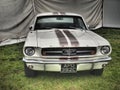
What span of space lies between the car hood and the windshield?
13.2 inches

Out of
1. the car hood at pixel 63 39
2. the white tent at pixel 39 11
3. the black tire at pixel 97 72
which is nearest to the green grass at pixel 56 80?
the black tire at pixel 97 72

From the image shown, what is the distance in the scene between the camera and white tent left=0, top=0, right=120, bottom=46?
9.23 metres

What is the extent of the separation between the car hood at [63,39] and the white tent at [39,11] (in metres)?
3.58

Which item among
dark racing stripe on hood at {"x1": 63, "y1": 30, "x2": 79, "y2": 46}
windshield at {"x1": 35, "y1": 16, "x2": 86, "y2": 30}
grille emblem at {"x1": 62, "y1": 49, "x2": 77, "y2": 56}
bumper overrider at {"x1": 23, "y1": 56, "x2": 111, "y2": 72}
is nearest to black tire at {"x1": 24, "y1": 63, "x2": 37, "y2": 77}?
bumper overrider at {"x1": 23, "y1": 56, "x2": 111, "y2": 72}

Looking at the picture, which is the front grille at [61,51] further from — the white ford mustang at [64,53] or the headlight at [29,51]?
the headlight at [29,51]

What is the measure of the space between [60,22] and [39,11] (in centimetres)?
467

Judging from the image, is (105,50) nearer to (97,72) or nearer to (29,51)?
(97,72)

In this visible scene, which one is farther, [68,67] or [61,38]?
[61,38]

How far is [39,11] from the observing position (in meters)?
11.0

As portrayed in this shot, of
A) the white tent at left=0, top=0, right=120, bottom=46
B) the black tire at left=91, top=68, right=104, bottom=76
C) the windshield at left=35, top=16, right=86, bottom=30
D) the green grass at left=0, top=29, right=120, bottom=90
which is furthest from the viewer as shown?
the white tent at left=0, top=0, right=120, bottom=46

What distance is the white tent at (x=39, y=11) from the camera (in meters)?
9.23

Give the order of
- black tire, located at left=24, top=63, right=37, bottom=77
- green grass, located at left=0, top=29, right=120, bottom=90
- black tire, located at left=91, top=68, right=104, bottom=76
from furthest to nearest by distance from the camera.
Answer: black tire, located at left=91, top=68, right=104, bottom=76, black tire, located at left=24, top=63, right=37, bottom=77, green grass, located at left=0, top=29, right=120, bottom=90

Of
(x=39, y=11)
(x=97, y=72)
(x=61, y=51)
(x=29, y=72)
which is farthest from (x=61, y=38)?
(x=39, y=11)

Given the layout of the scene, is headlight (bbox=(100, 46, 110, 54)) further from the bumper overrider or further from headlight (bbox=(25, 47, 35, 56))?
headlight (bbox=(25, 47, 35, 56))
